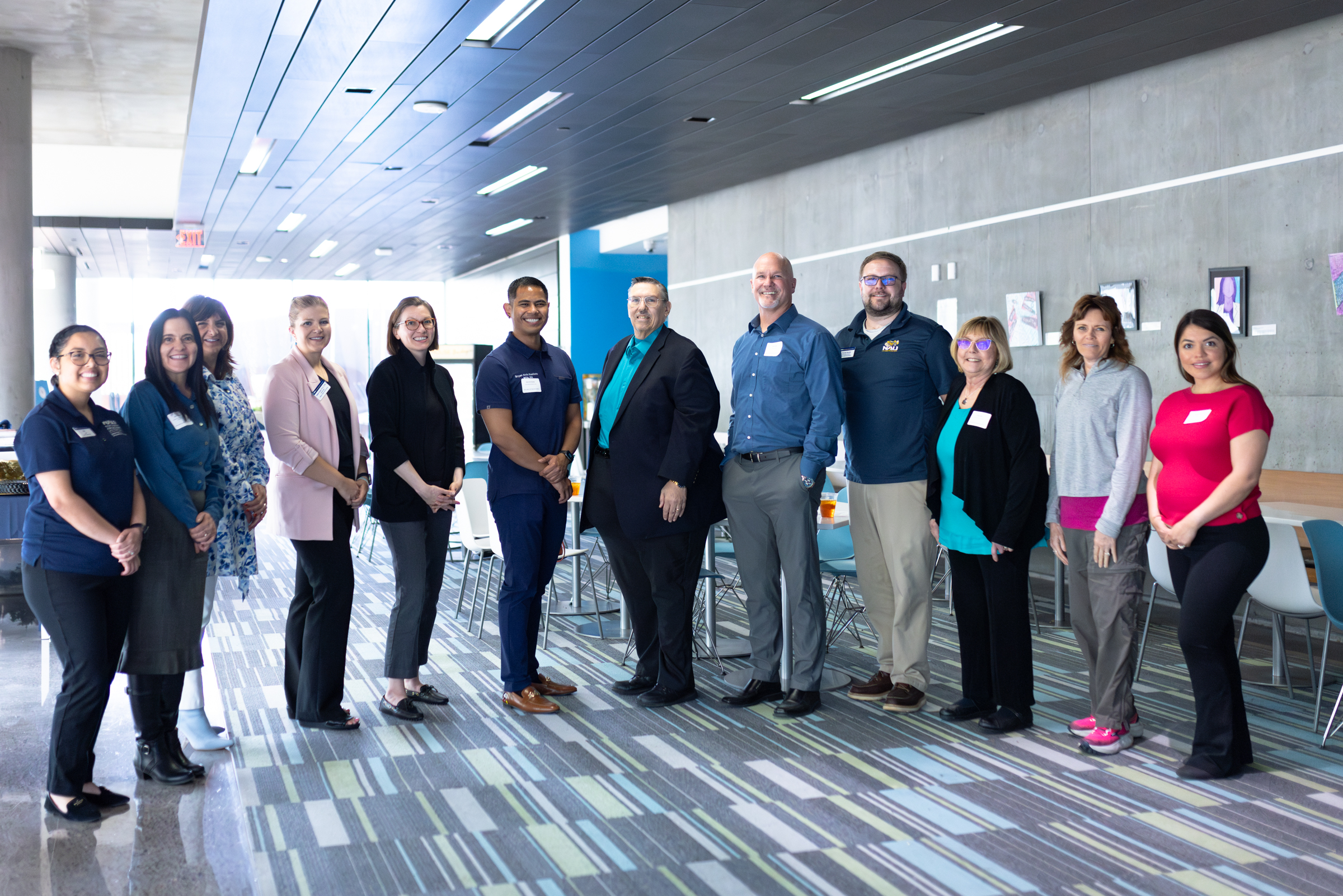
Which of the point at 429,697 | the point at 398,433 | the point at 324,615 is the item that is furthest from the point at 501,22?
the point at 429,697

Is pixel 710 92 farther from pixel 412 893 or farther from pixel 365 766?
pixel 412 893

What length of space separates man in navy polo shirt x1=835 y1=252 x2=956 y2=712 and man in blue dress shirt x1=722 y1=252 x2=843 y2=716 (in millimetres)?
185

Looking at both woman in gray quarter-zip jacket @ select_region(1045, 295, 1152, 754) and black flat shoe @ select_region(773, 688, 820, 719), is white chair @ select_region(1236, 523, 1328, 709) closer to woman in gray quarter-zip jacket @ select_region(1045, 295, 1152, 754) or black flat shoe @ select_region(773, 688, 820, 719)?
woman in gray quarter-zip jacket @ select_region(1045, 295, 1152, 754)

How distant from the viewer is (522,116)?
28.4 feet

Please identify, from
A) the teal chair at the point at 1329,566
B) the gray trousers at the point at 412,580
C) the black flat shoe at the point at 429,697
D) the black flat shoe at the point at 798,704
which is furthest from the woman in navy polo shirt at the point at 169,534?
the teal chair at the point at 1329,566

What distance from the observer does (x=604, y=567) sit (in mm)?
8328

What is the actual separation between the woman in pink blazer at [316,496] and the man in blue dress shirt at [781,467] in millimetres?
1531

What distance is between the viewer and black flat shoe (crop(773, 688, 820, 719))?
14.6ft

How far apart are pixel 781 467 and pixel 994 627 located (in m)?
1.02

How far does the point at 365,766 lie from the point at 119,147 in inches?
545

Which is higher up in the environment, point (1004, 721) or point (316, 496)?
point (316, 496)

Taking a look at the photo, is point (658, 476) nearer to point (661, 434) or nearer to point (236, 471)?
point (661, 434)

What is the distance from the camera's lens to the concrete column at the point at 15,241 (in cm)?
880

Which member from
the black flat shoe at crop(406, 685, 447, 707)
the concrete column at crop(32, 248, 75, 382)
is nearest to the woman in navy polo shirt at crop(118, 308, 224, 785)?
the black flat shoe at crop(406, 685, 447, 707)
